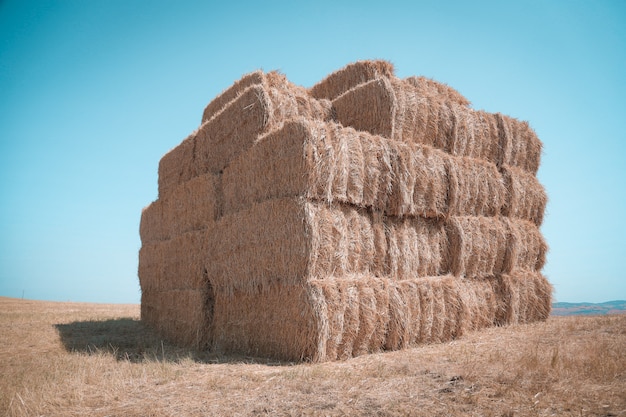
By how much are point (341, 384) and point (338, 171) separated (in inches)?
133

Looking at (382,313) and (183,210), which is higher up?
(183,210)

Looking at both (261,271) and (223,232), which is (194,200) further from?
(261,271)

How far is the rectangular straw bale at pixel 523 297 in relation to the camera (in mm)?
10438

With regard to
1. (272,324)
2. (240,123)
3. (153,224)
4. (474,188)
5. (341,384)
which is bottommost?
(341,384)

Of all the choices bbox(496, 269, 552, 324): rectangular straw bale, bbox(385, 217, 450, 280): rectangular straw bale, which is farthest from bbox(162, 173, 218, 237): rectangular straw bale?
bbox(496, 269, 552, 324): rectangular straw bale

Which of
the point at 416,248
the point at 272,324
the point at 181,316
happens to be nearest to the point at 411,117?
the point at 416,248

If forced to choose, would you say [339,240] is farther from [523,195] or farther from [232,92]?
[523,195]

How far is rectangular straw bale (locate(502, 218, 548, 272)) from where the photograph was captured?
10641 mm

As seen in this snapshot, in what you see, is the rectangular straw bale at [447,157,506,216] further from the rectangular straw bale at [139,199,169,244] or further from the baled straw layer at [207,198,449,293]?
the rectangular straw bale at [139,199,169,244]

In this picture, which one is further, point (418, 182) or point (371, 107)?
point (371, 107)

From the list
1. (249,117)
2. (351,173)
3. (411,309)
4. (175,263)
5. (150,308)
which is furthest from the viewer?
(150,308)

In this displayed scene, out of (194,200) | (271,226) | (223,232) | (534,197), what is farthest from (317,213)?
(534,197)

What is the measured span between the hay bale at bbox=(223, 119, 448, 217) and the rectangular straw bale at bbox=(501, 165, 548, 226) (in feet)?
9.21

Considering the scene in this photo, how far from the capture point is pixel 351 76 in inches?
448
